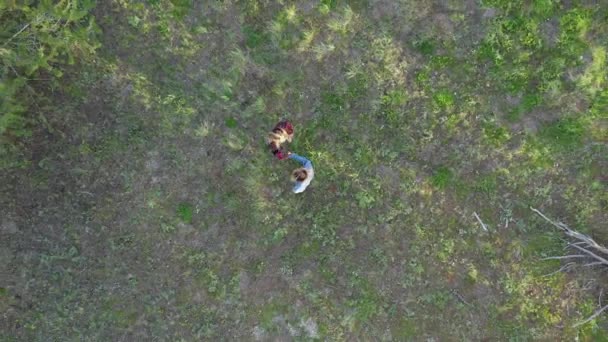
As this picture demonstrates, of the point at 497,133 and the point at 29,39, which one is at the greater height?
the point at 497,133

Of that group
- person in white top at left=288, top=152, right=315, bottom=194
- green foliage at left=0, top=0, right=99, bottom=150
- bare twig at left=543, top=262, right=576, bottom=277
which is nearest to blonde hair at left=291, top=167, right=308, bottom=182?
person in white top at left=288, top=152, right=315, bottom=194

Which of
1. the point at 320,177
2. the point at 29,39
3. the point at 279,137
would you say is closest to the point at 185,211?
the point at 279,137

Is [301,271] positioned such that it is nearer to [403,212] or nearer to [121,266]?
[403,212]

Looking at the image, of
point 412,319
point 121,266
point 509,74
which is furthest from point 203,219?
point 509,74

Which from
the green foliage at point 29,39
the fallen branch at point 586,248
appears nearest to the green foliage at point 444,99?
the fallen branch at point 586,248

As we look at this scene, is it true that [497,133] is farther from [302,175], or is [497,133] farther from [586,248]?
[302,175]

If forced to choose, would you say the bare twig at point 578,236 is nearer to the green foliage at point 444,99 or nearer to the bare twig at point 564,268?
the bare twig at point 564,268
